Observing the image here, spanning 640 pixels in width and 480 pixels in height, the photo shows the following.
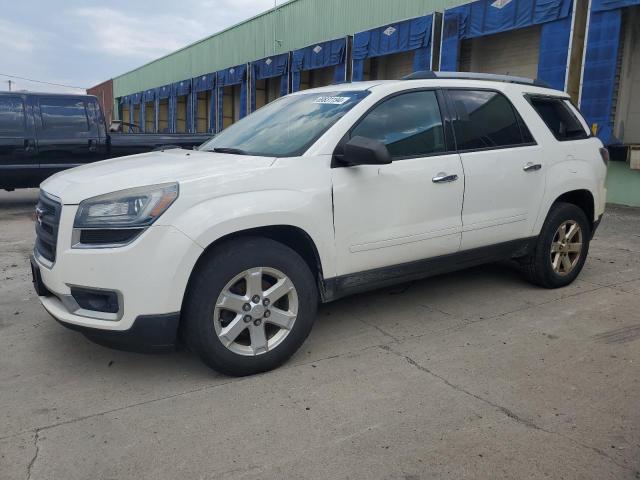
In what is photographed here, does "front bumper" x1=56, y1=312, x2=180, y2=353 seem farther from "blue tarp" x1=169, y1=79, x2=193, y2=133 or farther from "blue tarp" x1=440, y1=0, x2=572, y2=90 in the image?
"blue tarp" x1=169, y1=79, x2=193, y2=133

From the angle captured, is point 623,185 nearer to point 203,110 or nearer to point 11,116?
point 11,116

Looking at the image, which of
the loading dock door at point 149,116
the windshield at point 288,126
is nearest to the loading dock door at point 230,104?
the loading dock door at point 149,116

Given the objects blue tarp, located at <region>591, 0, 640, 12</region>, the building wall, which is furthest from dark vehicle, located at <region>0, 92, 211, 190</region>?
the building wall

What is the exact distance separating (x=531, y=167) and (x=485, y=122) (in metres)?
0.57

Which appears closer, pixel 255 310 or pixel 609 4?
pixel 255 310

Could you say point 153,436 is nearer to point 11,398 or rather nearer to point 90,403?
point 90,403

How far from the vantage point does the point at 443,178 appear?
394 cm

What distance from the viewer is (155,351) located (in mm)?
3057

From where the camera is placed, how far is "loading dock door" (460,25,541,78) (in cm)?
1283

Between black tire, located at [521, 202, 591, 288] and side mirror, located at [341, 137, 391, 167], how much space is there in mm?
2122

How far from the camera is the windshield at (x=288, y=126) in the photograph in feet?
11.9

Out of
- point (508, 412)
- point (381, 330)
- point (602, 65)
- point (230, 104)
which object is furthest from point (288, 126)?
point (230, 104)

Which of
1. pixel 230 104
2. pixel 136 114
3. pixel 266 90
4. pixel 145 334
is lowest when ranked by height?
pixel 145 334

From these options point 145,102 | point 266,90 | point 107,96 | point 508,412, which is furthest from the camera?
point 107,96
